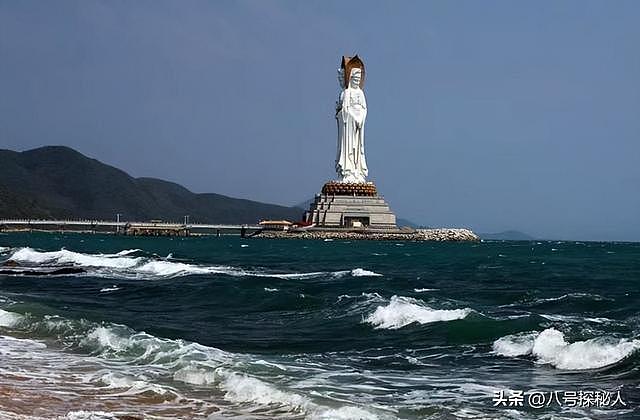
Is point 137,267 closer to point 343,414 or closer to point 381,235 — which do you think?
point 343,414

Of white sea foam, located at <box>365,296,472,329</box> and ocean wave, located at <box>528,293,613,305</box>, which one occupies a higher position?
ocean wave, located at <box>528,293,613,305</box>

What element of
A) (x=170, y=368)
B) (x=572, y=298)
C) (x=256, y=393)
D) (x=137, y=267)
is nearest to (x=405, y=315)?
(x=572, y=298)

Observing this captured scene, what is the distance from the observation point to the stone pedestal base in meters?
114

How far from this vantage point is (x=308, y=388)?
1206 cm

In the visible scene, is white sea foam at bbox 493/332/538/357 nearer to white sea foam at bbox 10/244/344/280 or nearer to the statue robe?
white sea foam at bbox 10/244/344/280

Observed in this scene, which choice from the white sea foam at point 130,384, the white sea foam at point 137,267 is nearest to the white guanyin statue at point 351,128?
the white sea foam at point 137,267

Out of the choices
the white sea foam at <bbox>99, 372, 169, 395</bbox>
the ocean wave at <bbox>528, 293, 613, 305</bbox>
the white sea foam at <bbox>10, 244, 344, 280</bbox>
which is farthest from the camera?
the white sea foam at <bbox>10, 244, 344, 280</bbox>

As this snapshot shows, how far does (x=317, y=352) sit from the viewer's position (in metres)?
16.2

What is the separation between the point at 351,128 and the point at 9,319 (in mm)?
100280

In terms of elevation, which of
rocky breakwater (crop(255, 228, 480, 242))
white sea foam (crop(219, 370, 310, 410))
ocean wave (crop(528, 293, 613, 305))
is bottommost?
white sea foam (crop(219, 370, 310, 410))

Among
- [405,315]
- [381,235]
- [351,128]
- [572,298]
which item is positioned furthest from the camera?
[351,128]

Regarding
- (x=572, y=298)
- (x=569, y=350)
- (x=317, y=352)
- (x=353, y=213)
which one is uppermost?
(x=353, y=213)

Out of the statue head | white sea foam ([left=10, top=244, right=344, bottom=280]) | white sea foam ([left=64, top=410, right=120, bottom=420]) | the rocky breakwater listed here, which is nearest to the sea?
white sea foam ([left=64, top=410, right=120, bottom=420])

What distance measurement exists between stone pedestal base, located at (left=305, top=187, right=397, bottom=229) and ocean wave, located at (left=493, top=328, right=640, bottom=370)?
96665 millimetres
